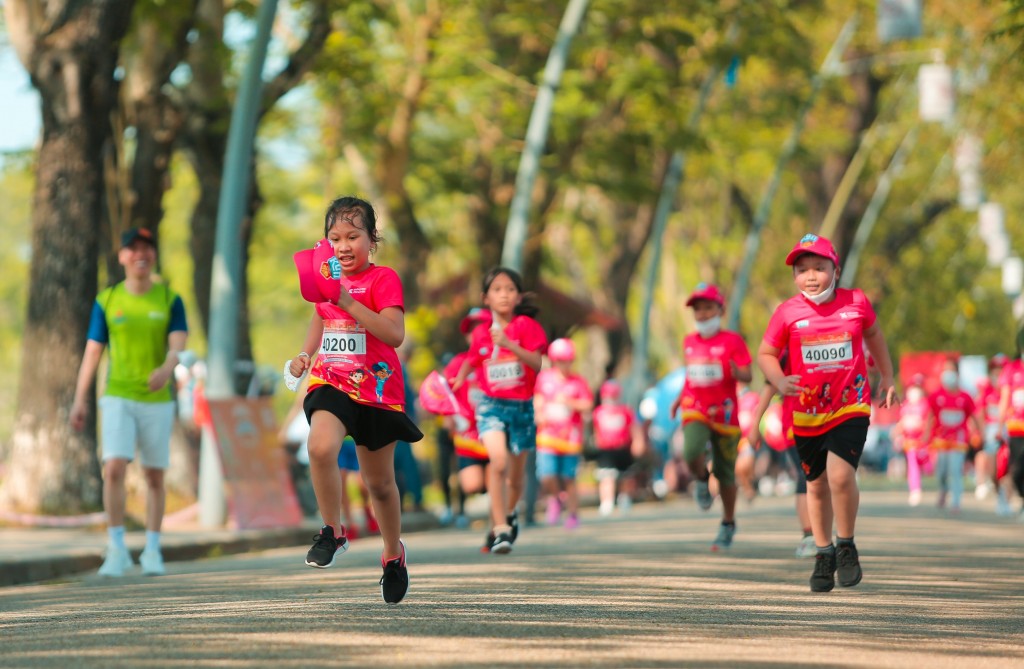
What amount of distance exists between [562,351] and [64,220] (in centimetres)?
520

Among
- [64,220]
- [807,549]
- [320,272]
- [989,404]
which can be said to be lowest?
[807,549]

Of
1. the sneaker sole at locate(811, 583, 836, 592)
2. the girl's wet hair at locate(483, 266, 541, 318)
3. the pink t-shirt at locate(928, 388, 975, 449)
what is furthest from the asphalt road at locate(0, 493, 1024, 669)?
the pink t-shirt at locate(928, 388, 975, 449)

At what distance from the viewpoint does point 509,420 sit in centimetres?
1310

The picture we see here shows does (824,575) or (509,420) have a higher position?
(509,420)

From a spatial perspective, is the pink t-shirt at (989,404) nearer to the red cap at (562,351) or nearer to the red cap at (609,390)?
the red cap at (609,390)

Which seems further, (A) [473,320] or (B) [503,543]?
(A) [473,320]

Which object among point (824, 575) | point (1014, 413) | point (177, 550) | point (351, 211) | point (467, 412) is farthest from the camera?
point (1014, 413)

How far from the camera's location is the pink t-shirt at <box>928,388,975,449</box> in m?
23.9

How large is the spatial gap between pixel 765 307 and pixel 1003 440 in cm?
3414

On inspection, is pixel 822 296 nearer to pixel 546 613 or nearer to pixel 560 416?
pixel 546 613

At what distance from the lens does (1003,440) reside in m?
21.4

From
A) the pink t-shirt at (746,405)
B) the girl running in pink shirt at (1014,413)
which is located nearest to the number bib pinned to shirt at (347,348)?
the girl running in pink shirt at (1014,413)

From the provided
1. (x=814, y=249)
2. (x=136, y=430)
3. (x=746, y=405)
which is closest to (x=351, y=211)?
(x=814, y=249)

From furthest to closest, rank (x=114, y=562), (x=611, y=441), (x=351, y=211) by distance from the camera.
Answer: (x=611, y=441) → (x=114, y=562) → (x=351, y=211)
